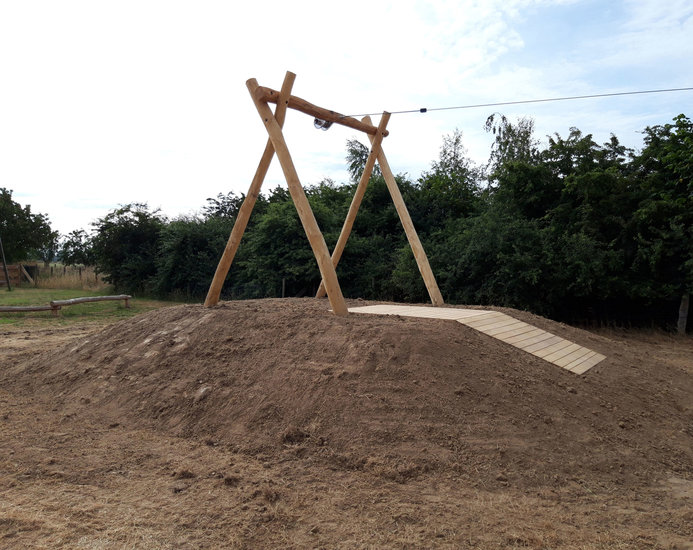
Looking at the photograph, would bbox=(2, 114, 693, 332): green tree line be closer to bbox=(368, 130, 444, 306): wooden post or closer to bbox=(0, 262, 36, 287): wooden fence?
bbox=(368, 130, 444, 306): wooden post

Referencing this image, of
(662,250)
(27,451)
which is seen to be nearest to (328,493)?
(27,451)

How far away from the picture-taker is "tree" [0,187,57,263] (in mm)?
28281

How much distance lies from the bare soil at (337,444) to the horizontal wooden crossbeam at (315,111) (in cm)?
279

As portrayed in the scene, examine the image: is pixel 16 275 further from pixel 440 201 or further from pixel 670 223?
pixel 670 223

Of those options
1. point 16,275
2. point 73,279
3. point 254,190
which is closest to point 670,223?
point 254,190

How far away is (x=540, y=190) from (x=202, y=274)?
1204 centimetres

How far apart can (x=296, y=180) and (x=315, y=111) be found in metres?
1.46

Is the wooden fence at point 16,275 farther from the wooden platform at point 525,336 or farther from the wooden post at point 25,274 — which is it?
the wooden platform at point 525,336

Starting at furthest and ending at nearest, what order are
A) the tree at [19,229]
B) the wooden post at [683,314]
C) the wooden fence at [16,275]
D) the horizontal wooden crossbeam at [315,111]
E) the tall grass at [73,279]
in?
the tree at [19,229], the wooden fence at [16,275], the tall grass at [73,279], the wooden post at [683,314], the horizontal wooden crossbeam at [315,111]

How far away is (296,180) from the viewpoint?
A: 6066 mm

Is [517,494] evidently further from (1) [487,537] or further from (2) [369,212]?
(2) [369,212]

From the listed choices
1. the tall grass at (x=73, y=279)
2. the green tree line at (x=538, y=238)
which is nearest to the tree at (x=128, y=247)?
the tall grass at (x=73, y=279)

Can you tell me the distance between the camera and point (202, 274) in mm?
18453

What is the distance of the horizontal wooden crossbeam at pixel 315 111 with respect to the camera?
20.8 ft
